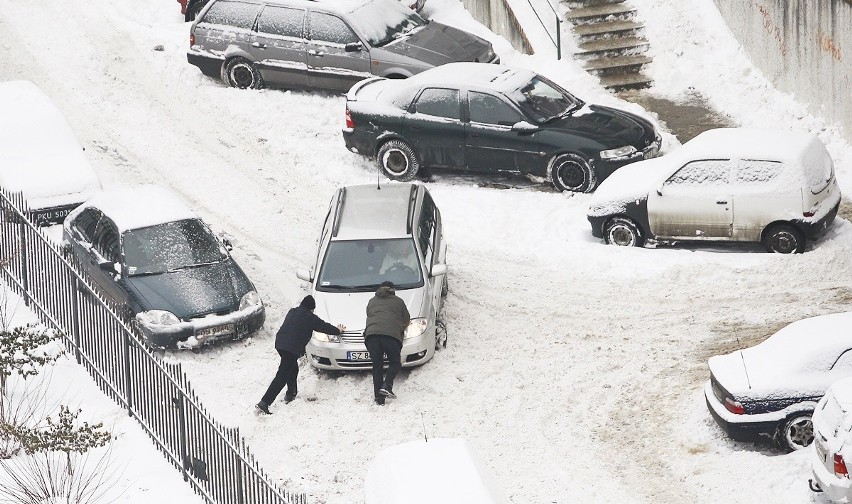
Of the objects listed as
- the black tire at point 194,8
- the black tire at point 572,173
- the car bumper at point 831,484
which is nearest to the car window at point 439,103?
the black tire at point 572,173

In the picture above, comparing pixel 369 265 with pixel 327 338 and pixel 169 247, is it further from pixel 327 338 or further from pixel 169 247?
pixel 169 247

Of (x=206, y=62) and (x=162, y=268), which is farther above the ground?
(x=206, y=62)

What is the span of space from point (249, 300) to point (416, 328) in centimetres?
228

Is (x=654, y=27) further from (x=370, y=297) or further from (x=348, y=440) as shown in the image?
(x=348, y=440)

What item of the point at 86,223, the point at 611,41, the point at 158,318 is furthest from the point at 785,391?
the point at 611,41

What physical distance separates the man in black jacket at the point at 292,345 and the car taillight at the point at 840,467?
587 centimetres

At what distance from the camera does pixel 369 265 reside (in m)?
17.0

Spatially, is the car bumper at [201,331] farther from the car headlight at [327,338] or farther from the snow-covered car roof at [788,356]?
the snow-covered car roof at [788,356]

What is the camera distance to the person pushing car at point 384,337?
15.6 m

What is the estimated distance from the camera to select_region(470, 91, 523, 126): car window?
21016mm

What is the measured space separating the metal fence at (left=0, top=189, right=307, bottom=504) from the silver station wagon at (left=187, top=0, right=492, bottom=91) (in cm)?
906

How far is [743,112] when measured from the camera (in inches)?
928

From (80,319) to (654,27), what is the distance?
48.4 feet

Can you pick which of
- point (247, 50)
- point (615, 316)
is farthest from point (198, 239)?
point (247, 50)
